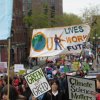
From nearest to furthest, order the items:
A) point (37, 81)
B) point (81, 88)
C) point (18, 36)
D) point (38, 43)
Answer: point (81, 88) < point (37, 81) < point (38, 43) < point (18, 36)

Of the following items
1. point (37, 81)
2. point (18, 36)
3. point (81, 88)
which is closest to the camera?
point (81, 88)

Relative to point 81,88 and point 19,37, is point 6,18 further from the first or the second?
point 19,37

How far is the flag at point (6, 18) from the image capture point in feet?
26.4

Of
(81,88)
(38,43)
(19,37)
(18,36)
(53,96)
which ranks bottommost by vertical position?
(53,96)

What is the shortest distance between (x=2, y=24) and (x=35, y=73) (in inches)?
94.5

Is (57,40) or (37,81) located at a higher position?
(57,40)

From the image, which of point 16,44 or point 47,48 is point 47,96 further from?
point 16,44

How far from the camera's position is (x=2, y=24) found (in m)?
8.22

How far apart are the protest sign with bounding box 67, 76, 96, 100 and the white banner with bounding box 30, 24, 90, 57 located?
489cm

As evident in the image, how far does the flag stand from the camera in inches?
317

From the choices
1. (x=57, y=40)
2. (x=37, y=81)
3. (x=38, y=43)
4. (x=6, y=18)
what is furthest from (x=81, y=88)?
(x=57, y=40)

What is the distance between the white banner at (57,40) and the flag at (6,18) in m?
5.74

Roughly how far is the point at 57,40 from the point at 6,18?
23.1 ft

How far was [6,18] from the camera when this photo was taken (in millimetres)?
8148
